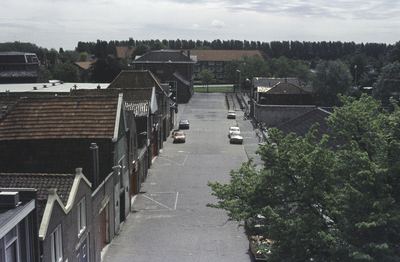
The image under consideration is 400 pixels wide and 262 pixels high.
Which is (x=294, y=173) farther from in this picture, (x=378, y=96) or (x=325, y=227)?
(x=378, y=96)

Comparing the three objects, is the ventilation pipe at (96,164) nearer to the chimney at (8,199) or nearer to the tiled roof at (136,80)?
the chimney at (8,199)

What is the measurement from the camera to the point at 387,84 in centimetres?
7644

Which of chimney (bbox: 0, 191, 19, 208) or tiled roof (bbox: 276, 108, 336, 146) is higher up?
chimney (bbox: 0, 191, 19, 208)

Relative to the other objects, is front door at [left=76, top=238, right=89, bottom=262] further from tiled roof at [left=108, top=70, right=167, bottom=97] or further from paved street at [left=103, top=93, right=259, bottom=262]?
tiled roof at [left=108, top=70, right=167, bottom=97]

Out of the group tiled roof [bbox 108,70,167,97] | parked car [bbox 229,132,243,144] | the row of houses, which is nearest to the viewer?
the row of houses

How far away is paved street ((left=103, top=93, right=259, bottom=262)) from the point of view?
23.5m

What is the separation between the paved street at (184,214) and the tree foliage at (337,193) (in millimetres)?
8495

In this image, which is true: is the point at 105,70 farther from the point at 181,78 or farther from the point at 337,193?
the point at 337,193

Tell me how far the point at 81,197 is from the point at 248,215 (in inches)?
275

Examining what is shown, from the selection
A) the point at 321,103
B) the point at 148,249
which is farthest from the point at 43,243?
the point at 321,103

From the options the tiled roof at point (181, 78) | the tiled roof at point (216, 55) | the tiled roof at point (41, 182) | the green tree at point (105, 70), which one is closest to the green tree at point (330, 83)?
the tiled roof at point (181, 78)

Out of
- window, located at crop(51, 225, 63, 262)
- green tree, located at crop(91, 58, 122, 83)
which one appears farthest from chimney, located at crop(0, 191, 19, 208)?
green tree, located at crop(91, 58, 122, 83)

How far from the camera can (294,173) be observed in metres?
15.1

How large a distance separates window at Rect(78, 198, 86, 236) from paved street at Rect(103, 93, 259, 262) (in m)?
4.21
